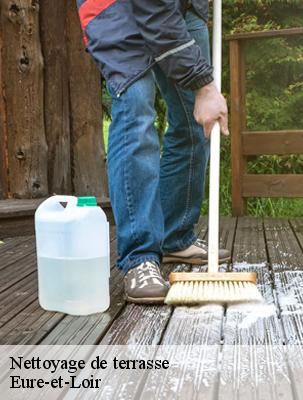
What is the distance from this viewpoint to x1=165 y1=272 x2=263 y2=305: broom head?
1.92 metres

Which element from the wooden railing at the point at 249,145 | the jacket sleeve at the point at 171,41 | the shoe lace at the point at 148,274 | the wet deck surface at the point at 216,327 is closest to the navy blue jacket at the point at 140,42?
the jacket sleeve at the point at 171,41

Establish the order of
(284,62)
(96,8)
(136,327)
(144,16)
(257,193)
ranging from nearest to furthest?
(136,327) → (144,16) → (96,8) → (257,193) → (284,62)

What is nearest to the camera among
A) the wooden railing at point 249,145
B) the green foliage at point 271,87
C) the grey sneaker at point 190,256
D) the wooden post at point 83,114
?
the grey sneaker at point 190,256

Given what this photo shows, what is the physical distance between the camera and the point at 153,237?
2.14 m

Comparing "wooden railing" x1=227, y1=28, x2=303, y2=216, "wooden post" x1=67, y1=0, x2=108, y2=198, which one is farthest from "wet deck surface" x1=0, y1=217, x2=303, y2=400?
"wooden railing" x1=227, y1=28, x2=303, y2=216

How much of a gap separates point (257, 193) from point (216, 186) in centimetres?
212

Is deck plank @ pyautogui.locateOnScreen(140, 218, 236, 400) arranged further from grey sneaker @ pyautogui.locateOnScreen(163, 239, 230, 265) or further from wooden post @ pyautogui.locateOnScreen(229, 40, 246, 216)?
wooden post @ pyautogui.locateOnScreen(229, 40, 246, 216)

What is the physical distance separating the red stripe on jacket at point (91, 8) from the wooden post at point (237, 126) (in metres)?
2.17

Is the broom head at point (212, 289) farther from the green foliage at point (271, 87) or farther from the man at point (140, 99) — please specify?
the green foliage at point (271, 87)

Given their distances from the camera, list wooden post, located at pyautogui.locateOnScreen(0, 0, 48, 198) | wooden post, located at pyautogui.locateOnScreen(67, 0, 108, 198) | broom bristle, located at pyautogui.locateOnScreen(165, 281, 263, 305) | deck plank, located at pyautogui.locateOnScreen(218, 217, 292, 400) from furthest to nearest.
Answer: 1. wooden post, located at pyautogui.locateOnScreen(67, 0, 108, 198)
2. wooden post, located at pyautogui.locateOnScreen(0, 0, 48, 198)
3. broom bristle, located at pyautogui.locateOnScreen(165, 281, 263, 305)
4. deck plank, located at pyautogui.locateOnScreen(218, 217, 292, 400)

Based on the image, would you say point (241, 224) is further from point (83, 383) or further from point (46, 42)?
point (83, 383)

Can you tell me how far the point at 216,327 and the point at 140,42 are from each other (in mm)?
888

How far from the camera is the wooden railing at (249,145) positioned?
4195 mm

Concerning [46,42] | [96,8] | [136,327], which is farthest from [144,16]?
[46,42]
